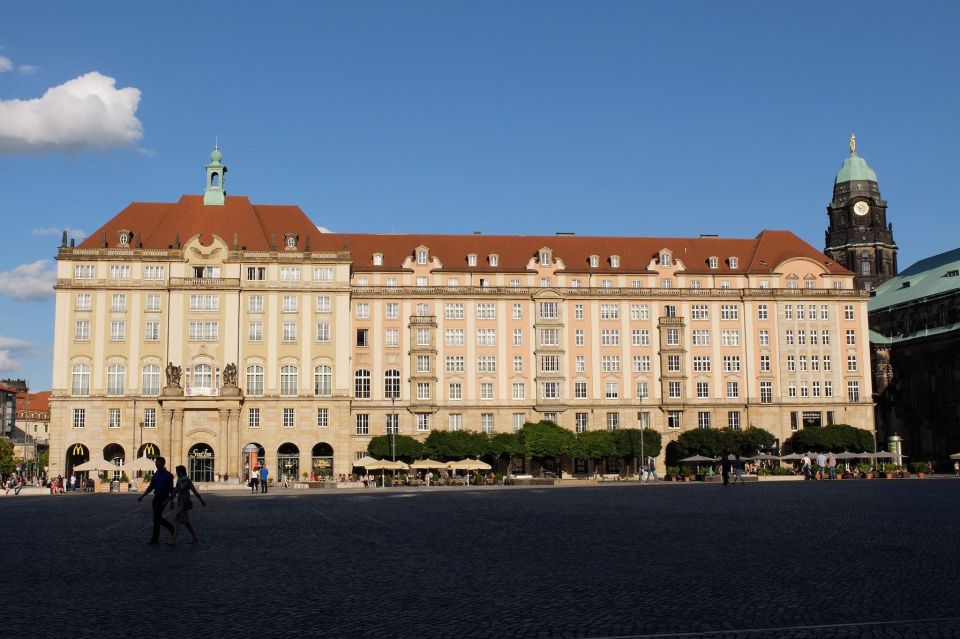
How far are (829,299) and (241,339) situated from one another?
56.5 meters

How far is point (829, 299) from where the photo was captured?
339ft

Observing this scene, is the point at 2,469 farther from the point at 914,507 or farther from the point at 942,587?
the point at 942,587

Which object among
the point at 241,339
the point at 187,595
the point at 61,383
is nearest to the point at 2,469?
the point at 61,383

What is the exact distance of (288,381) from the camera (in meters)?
94.4

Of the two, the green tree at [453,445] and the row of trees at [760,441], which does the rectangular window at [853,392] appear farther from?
the green tree at [453,445]

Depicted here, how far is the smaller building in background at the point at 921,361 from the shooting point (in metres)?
109

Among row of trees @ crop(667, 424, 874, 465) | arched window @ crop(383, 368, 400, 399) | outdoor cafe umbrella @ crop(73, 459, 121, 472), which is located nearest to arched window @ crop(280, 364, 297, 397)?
arched window @ crop(383, 368, 400, 399)

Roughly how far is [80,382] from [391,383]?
27.4 meters

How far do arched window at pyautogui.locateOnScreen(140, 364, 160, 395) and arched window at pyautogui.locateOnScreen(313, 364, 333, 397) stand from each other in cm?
1373

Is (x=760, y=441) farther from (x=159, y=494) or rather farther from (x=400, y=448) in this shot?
(x=159, y=494)

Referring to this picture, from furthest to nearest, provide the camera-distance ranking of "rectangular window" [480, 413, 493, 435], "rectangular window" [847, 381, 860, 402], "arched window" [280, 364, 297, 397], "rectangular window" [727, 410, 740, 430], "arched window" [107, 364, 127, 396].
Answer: "rectangular window" [847, 381, 860, 402]
"rectangular window" [727, 410, 740, 430]
"rectangular window" [480, 413, 493, 435]
"arched window" [280, 364, 297, 397]
"arched window" [107, 364, 127, 396]

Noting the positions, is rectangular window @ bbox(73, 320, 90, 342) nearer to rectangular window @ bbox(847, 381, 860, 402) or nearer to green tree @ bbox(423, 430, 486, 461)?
green tree @ bbox(423, 430, 486, 461)

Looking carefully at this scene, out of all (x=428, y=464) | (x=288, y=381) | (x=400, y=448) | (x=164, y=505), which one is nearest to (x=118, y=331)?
(x=288, y=381)

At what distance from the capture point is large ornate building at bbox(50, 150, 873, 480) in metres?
92.7
